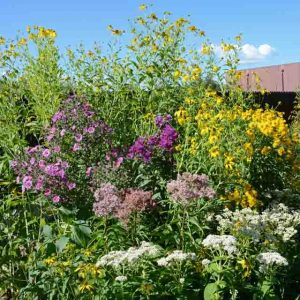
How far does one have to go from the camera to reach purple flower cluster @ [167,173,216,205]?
352 centimetres

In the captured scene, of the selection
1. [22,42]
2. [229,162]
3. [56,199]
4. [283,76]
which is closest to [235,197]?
[229,162]

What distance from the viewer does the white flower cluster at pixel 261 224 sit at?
3.59 metres

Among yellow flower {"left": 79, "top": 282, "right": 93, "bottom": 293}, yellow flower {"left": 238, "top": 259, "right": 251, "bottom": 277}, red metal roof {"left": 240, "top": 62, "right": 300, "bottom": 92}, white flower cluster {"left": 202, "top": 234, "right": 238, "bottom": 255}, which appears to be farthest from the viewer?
red metal roof {"left": 240, "top": 62, "right": 300, "bottom": 92}

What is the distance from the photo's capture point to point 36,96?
533cm

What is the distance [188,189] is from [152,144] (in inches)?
35.6

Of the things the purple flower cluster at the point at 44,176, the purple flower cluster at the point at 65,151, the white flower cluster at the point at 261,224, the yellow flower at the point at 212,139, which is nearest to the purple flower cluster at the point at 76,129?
the purple flower cluster at the point at 65,151

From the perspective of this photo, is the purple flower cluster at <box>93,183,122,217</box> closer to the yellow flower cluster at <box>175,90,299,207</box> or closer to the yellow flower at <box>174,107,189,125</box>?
the yellow flower cluster at <box>175,90,299,207</box>

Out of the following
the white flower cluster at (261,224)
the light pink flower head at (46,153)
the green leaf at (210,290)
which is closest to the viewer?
the green leaf at (210,290)

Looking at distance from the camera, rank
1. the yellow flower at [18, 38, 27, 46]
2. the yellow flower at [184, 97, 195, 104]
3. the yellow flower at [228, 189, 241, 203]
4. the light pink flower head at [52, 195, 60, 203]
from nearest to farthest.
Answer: the light pink flower head at [52, 195, 60, 203]
the yellow flower at [228, 189, 241, 203]
the yellow flower at [184, 97, 195, 104]
the yellow flower at [18, 38, 27, 46]

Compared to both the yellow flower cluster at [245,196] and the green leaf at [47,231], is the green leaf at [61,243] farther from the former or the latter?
the yellow flower cluster at [245,196]

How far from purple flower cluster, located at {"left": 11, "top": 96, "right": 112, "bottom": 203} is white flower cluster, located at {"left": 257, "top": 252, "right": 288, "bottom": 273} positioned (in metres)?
1.34

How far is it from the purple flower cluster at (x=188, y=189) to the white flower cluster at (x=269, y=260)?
465mm

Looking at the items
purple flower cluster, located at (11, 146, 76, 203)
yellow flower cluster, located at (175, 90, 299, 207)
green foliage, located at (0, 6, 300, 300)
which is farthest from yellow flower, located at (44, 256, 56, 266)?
yellow flower cluster, located at (175, 90, 299, 207)

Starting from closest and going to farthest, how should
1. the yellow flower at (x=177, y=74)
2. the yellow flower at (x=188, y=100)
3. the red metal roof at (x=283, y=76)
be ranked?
the yellow flower at (x=188, y=100)
the yellow flower at (x=177, y=74)
the red metal roof at (x=283, y=76)
